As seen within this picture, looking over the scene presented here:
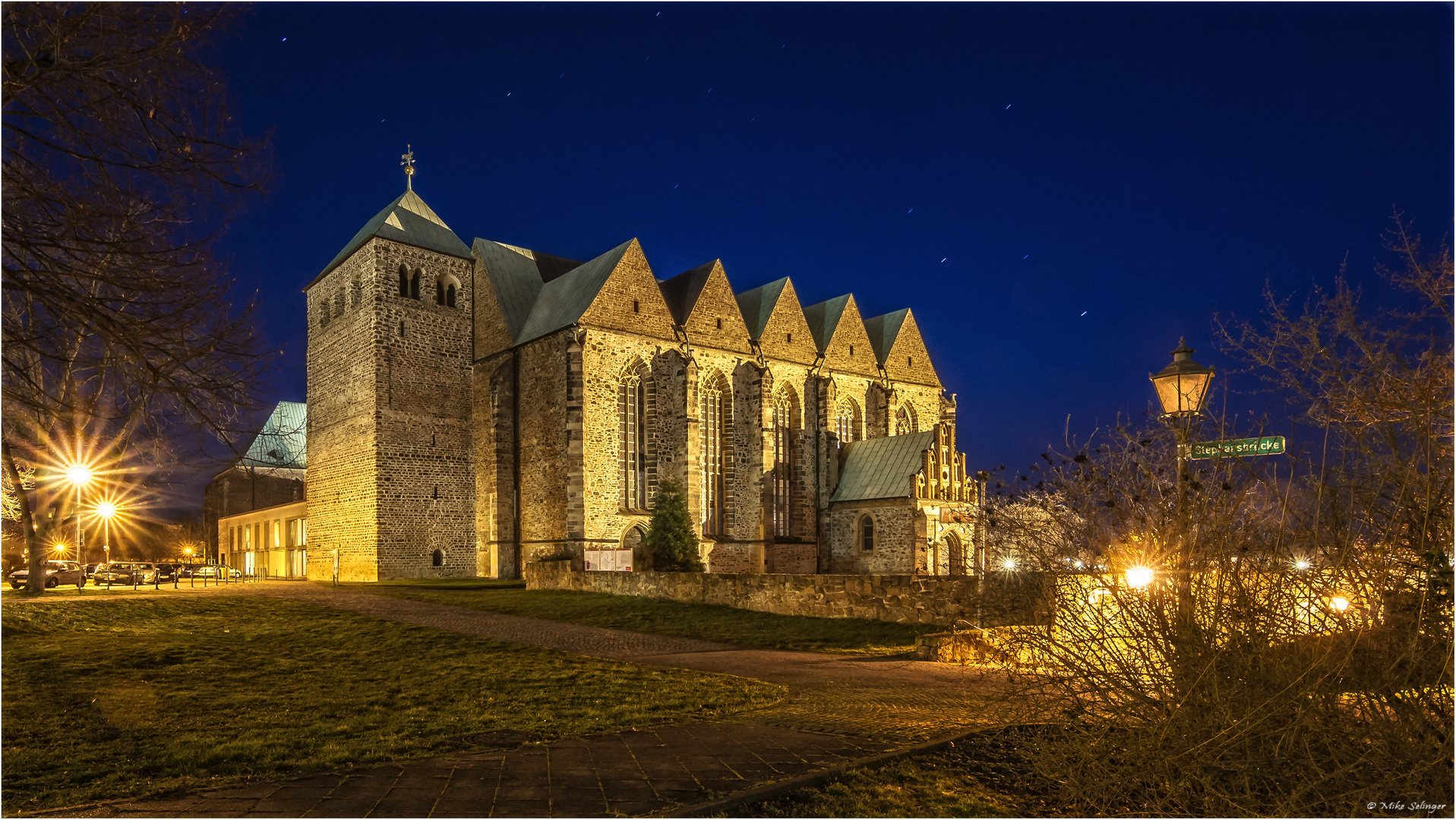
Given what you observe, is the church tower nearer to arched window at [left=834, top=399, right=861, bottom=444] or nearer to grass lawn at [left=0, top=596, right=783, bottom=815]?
arched window at [left=834, top=399, right=861, bottom=444]

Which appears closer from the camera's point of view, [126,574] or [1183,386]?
[1183,386]

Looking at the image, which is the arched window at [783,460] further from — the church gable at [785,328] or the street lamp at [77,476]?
the street lamp at [77,476]

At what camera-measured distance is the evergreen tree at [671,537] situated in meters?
33.6

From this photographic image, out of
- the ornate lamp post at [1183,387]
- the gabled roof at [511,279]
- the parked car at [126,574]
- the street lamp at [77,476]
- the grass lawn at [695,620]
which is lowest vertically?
the parked car at [126,574]

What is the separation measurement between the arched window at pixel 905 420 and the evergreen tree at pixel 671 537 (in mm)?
18433

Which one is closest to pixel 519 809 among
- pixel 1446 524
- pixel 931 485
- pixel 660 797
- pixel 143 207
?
pixel 660 797

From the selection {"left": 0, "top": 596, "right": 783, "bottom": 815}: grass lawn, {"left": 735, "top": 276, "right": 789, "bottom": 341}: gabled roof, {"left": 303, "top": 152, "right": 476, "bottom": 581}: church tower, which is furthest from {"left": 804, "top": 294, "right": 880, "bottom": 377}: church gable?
{"left": 0, "top": 596, "right": 783, "bottom": 815}: grass lawn

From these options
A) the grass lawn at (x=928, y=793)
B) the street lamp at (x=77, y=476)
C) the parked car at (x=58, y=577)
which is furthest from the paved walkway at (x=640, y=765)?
the parked car at (x=58, y=577)

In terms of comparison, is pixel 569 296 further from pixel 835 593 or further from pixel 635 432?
pixel 835 593

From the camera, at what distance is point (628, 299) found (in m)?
39.2

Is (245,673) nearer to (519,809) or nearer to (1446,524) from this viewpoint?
(519,809)

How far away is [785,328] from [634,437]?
1076 cm

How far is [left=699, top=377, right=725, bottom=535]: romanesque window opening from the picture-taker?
41750mm

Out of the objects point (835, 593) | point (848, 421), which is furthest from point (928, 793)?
point (848, 421)
